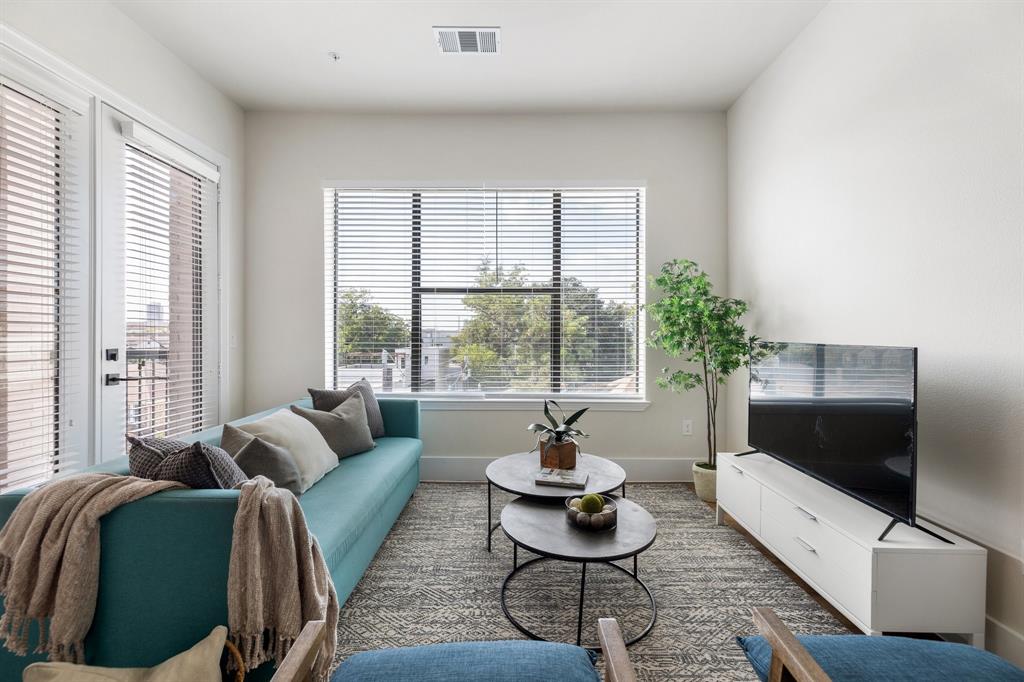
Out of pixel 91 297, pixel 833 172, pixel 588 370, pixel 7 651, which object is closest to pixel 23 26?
pixel 91 297

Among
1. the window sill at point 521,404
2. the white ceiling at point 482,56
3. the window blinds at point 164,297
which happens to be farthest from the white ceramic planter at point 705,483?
the window blinds at point 164,297

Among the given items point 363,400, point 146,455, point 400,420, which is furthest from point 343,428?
point 146,455

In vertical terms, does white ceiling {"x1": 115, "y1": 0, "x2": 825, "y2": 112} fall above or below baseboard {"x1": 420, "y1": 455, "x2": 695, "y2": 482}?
above

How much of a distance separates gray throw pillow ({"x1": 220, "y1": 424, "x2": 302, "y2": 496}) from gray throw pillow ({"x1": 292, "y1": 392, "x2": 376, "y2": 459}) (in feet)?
2.06

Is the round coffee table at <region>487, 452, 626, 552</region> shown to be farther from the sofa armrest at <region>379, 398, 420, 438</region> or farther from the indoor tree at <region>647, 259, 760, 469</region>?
the indoor tree at <region>647, 259, 760, 469</region>

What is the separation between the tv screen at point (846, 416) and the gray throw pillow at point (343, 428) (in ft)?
7.42

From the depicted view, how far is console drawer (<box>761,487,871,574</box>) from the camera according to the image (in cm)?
166

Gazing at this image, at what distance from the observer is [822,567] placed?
1.84 m

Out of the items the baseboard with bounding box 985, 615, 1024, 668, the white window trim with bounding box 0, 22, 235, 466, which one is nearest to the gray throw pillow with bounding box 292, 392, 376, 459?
the white window trim with bounding box 0, 22, 235, 466

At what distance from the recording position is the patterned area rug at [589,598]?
176 centimetres

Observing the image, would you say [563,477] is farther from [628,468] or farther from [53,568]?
[53,568]

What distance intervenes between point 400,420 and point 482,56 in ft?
7.81

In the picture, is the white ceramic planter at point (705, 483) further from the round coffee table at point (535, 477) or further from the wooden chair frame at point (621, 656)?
the wooden chair frame at point (621, 656)

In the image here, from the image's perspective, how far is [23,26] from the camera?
6.39 ft
